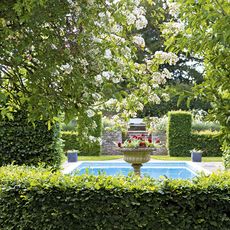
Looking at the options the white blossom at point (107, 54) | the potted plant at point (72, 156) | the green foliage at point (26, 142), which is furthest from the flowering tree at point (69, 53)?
the potted plant at point (72, 156)

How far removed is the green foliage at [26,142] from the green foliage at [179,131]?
8.33 meters

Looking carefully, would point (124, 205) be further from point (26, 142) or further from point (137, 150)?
point (137, 150)

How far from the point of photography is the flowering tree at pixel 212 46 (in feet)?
5.51

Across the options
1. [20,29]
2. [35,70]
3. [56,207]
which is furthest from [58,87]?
[56,207]

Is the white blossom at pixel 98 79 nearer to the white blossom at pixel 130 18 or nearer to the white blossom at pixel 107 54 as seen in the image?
the white blossom at pixel 107 54

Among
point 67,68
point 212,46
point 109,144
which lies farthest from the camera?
point 109,144

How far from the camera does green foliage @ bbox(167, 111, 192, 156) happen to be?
48.1 feet

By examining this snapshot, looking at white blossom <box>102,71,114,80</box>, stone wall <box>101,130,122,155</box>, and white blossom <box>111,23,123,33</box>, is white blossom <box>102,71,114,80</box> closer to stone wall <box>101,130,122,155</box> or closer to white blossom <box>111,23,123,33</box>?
white blossom <box>111,23,123,33</box>

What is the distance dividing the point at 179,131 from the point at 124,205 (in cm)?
1095

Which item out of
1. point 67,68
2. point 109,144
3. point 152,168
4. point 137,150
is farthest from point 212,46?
point 109,144

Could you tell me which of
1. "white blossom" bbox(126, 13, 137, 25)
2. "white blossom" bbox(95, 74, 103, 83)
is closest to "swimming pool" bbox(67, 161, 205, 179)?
"white blossom" bbox(126, 13, 137, 25)

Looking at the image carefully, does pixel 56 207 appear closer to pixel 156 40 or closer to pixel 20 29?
pixel 20 29

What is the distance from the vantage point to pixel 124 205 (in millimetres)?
3986

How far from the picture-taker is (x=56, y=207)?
160 inches
